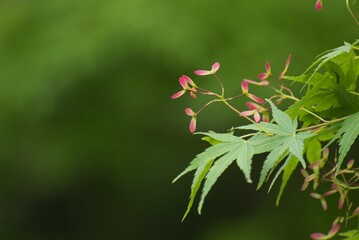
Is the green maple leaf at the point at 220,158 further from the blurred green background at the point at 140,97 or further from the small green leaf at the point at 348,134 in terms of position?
the blurred green background at the point at 140,97

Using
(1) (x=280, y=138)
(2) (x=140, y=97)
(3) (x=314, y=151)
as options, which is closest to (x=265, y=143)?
(1) (x=280, y=138)

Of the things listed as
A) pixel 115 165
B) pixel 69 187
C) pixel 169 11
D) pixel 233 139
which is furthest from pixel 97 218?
pixel 233 139

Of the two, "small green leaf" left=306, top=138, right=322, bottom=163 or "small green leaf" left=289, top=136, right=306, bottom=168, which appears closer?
"small green leaf" left=289, top=136, right=306, bottom=168

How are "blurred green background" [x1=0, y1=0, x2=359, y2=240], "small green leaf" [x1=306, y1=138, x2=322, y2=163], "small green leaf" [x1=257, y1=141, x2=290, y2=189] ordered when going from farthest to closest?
"blurred green background" [x1=0, y1=0, x2=359, y2=240] → "small green leaf" [x1=306, y1=138, x2=322, y2=163] → "small green leaf" [x1=257, y1=141, x2=290, y2=189]

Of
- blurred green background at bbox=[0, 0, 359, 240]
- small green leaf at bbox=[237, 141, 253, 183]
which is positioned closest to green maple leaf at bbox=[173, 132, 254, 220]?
small green leaf at bbox=[237, 141, 253, 183]

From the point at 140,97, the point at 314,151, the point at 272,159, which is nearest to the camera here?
the point at 272,159

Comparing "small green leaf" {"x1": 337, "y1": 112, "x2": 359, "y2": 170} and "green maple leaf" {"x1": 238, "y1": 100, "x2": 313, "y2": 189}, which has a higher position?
"green maple leaf" {"x1": 238, "y1": 100, "x2": 313, "y2": 189}

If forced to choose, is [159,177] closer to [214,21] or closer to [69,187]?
[69,187]

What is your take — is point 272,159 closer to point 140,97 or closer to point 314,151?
point 314,151

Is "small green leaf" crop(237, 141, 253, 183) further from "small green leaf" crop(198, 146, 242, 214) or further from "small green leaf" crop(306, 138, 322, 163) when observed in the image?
"small green leaf" crop(306, 138, 322, 163)
